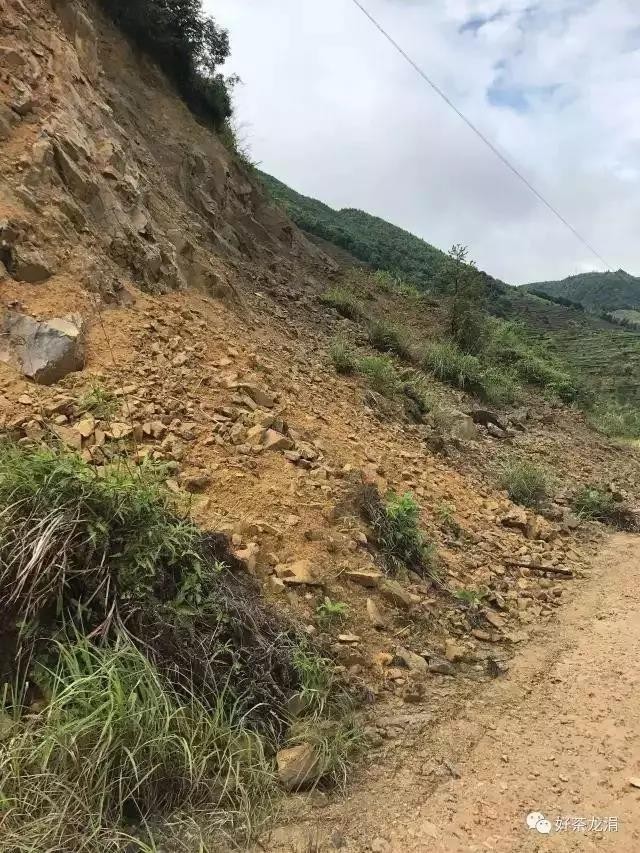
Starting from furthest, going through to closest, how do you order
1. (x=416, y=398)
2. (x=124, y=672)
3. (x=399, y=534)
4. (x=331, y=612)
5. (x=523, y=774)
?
(x=416, y=398) → (x=399, y=534) → (x=331, y=612) → (x=523, y=774) → (x=124, y=672)

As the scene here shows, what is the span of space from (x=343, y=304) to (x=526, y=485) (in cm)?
483

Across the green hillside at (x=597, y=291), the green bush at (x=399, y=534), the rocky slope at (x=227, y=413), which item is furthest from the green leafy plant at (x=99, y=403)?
the green hillside at (x=597, y=291)

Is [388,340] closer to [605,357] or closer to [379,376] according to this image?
[379,376]

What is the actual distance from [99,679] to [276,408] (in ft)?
9.12

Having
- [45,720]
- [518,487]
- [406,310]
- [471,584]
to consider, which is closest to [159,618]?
[45,720]

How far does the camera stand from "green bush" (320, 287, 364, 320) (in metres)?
9.50

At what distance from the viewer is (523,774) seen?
2316 millimetres

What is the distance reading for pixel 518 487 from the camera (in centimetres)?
586

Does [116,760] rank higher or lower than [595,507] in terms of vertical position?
lower

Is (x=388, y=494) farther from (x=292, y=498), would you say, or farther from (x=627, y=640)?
(x=627, y=640)

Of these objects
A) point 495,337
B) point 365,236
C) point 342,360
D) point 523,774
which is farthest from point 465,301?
point 365,236

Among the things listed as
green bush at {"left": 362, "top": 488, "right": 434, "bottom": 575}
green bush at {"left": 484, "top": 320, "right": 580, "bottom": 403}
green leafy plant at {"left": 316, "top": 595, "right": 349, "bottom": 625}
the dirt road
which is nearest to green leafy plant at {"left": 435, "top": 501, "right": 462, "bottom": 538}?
green bush at {"left": 362, "top": 488, "right": 434, "bottom": 575}

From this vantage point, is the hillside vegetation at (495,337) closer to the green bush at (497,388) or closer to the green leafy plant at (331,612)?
the green bush at (497,388)

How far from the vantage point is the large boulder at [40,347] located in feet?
11.6
